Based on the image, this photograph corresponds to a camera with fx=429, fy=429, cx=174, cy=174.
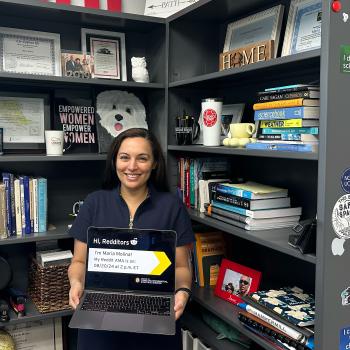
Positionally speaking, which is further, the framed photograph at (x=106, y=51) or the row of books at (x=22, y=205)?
the framed photograph at (x=106, y=51)

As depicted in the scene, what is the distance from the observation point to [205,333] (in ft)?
6.97

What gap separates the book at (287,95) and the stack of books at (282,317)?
0.74 meters

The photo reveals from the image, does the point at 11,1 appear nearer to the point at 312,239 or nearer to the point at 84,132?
the point at 84,132

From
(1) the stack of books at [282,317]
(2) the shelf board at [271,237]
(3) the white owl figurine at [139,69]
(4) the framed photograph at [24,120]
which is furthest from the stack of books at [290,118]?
(4) the framed photograph at [24,120]

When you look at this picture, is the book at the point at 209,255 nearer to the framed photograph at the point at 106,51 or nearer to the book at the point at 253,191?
the book at the point at 253,191

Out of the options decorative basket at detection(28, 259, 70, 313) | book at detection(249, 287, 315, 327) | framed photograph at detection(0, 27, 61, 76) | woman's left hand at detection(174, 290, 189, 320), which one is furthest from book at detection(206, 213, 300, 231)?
framed photograph at detection(0, 27, 61, 76)

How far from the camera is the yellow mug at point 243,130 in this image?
69.2 inches

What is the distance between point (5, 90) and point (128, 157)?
2.99 feet

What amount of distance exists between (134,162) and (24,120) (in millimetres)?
857

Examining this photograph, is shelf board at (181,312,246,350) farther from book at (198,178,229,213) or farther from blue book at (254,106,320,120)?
blue book at (254,106,320,120)

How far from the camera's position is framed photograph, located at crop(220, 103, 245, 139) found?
2062 mm

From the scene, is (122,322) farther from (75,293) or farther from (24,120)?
(24,120)

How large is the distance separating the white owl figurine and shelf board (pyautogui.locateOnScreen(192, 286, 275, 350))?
112 centimetres

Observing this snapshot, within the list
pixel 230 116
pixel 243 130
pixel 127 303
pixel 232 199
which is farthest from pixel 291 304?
pixel 230 116
